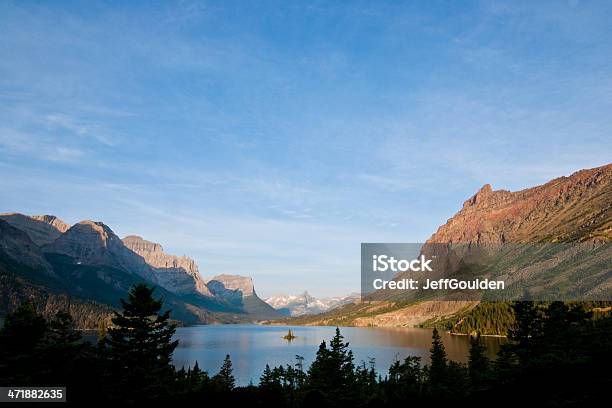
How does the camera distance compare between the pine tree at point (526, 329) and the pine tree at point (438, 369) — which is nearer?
the pine tree at point (526, 329)

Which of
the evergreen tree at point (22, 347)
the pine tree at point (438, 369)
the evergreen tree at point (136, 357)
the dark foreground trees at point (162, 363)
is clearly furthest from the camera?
the pine tree at point (438, 369)

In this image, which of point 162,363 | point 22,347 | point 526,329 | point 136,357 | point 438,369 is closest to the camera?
point 136,357

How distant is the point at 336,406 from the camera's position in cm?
6147

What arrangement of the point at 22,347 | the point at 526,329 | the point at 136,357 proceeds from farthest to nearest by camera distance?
the point at 526,329, the point at 22,347, the point at 136,357

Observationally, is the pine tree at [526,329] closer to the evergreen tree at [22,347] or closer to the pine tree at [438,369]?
the pine tree at [438,369]

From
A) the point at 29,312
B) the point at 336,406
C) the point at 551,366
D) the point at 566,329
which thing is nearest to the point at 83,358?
the point at 29,312

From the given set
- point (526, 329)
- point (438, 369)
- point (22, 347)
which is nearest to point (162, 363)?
point (22, 347)

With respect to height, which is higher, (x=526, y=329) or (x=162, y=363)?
(x=526, y=329)

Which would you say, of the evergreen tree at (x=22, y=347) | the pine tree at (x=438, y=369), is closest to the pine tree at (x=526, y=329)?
the pine tree at (x=438, y=369)

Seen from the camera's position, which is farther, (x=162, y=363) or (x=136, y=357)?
(x=162, y=363)

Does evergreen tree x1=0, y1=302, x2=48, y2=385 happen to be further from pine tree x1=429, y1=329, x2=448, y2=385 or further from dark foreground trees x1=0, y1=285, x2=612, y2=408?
pine tree x1=429, y1=329, x2=448, y2=385

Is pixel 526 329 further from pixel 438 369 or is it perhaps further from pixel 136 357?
pixel 438 369

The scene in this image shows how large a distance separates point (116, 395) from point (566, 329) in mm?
41338

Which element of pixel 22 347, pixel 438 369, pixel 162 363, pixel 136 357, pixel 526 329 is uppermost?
pixel 526 329
